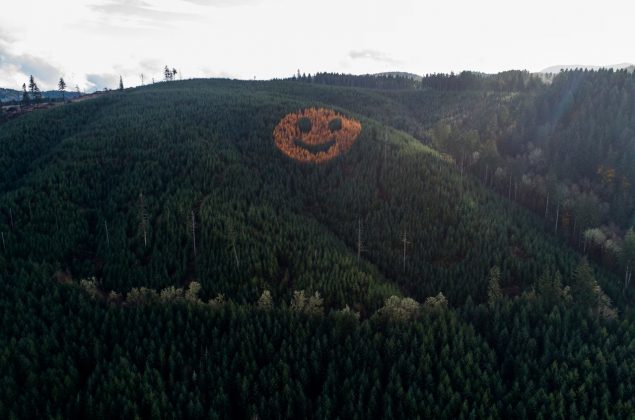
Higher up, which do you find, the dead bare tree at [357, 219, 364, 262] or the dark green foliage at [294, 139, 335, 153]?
the dark green foliage at [294, 139, 335, 153]

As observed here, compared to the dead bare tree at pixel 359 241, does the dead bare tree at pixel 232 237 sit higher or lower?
higher

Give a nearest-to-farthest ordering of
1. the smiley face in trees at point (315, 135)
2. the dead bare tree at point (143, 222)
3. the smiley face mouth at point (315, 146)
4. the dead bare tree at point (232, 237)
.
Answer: the dead bare tree at point (232, 237) → the dead bare tree at point (143, 222) → the smiley face in trees at point (315, 135) → the smiley face mouth at point (315, 146)

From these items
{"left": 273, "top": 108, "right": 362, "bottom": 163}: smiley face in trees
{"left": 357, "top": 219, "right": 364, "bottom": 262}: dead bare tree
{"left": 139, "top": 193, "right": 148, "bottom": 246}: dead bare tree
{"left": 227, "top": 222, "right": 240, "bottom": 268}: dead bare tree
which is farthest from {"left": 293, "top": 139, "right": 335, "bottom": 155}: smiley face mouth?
{"left": 139, "top": 193, "right": 148, "bottom": 246}: dead bare tree

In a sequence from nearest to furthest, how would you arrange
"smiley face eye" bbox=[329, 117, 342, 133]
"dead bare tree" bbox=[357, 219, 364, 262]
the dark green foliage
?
"dead bare tree" bbox=[357, 219, 364, 262]
the dark green foliage
"smiley face eye" bbox=[329, 117, 342, 133]

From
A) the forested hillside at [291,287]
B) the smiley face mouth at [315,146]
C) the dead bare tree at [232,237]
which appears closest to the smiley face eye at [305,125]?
the smiley face mouth at [315,146]

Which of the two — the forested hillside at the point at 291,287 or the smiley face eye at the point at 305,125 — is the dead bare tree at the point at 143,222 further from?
the smiley face eye at the point at 305,125

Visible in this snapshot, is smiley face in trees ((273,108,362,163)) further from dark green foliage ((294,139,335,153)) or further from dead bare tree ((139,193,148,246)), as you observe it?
dead bare tree ((139,193,148,246))

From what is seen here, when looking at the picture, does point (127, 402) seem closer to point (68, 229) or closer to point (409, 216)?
point (68, 229)
